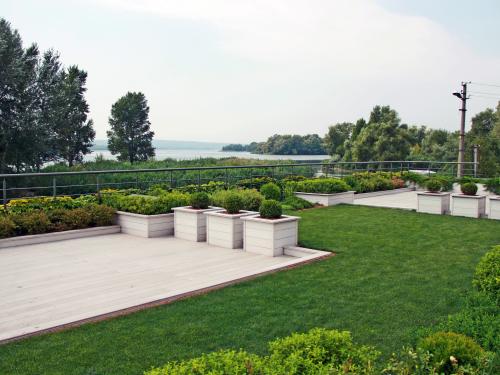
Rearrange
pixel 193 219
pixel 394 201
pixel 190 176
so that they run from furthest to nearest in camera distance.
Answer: pixel 190 176
pixel 394 201
pixel 193 219

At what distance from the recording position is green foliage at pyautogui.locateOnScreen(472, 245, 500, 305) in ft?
13.1

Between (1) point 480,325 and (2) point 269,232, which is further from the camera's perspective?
(2) point 269,232

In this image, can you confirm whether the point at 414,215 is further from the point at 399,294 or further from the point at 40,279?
the point at 40,279

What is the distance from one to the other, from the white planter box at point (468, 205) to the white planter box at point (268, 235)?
228 inches

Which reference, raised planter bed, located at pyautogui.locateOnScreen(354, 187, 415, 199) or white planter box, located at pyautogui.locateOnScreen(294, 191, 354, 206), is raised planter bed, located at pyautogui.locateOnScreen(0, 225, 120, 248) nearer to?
white planter box, located at pyautogui.locateOnScreen(294, 191, 354, 206)

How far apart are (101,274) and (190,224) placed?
2548 millimetres

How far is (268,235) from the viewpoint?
7.18 meters

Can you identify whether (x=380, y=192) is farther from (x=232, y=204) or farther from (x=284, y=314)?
(x=284, y=314)

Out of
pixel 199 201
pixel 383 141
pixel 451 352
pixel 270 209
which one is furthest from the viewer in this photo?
pixel 383 141

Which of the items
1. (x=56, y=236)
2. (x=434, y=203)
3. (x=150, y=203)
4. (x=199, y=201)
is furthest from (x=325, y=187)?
(x=56, y=236)

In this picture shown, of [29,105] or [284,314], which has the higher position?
[29,105]

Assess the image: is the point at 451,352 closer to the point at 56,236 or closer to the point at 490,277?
the point at 490,277

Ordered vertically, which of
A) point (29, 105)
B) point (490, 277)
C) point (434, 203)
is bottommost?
point (434, 203)

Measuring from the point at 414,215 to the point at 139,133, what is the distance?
154ft
